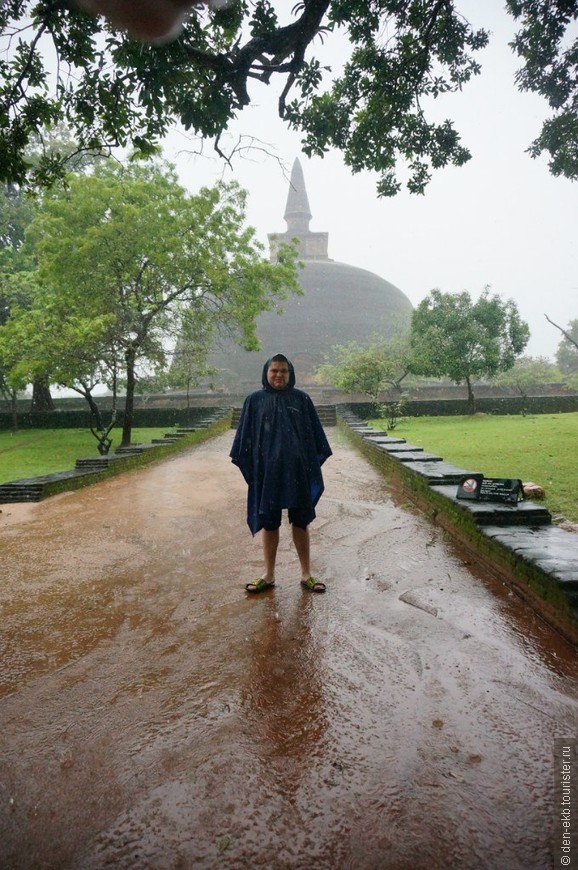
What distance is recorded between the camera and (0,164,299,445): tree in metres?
11.2

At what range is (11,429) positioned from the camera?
20.4 metres

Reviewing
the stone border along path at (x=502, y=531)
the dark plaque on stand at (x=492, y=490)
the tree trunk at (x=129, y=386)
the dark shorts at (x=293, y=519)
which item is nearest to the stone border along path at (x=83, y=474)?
the stone border along path at (x=502, y=531)

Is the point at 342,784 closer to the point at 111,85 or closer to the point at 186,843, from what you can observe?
the point at 186,843

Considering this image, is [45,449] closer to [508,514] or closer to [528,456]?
[528,456]

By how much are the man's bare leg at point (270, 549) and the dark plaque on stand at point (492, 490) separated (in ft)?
5.92

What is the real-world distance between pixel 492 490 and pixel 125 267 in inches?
434

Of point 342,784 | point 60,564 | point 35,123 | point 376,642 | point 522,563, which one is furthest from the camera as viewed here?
point 35,123

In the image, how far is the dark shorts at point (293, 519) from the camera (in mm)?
3045

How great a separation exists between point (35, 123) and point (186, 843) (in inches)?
222

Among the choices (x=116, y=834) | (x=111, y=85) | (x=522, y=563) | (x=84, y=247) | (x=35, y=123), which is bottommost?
(x=116, y=834)

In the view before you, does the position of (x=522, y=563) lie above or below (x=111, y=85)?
below

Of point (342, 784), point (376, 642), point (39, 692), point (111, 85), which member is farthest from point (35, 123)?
point (342, 784)

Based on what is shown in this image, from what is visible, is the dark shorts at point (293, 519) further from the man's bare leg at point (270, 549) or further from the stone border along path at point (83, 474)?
the stone border along path at point (83, 474)

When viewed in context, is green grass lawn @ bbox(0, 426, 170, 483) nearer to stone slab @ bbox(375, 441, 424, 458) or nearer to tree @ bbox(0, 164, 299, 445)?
tree @ bbox(0, 164, 299, 445)
